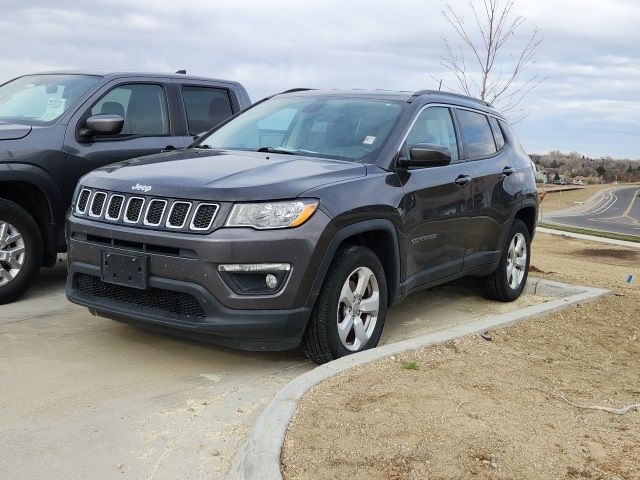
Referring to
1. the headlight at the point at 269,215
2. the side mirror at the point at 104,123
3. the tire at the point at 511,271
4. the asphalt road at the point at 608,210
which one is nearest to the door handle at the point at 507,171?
the tire at the point at 511,271

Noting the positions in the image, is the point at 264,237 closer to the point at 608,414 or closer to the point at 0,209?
the point at 608,414

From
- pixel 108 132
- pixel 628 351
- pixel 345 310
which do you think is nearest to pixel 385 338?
pixel 345 310

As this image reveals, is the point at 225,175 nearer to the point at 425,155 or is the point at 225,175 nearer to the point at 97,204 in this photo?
the point at 97,204

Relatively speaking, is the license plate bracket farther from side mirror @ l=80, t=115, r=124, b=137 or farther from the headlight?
side mirror @ l=80, t=115, r=124, b=137

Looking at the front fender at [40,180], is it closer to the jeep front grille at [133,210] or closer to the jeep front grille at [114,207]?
the jeep front grille at [114,207]

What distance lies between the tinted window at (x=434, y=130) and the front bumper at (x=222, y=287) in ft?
4.79

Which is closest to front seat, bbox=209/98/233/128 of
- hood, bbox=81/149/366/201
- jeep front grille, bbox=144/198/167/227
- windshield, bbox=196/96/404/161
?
windshield, bbox=196/96/404/161

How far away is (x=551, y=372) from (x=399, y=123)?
2070 mm

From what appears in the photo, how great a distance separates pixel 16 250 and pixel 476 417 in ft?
13.8

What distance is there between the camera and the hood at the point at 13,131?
6.76 meters

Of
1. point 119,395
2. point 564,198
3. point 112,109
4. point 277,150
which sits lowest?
point 564,198

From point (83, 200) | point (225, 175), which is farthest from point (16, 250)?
point (225, 175)

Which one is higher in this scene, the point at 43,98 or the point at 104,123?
the point at 43,98

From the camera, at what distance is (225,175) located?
205 inches
